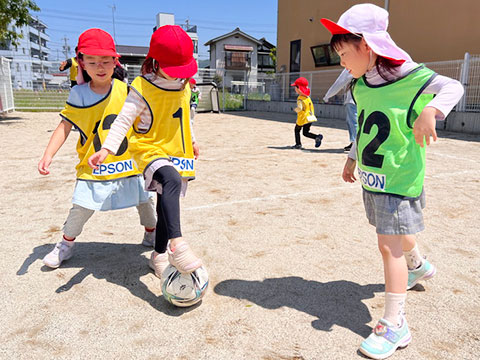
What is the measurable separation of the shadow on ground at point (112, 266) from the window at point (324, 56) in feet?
64.6

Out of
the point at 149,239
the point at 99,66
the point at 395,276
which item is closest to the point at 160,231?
the point at 149,239

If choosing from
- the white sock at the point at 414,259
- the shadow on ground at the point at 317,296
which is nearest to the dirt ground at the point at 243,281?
the shadow on ground at the point at 317,296

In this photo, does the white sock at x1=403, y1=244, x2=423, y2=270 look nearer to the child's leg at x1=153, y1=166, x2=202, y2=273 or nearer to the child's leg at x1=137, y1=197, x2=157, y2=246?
the child's leg at x1=153, y1=166, x2=202, y2=273

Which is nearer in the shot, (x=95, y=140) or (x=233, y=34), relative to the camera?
(x=95, y=140)

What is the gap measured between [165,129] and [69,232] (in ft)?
4.11

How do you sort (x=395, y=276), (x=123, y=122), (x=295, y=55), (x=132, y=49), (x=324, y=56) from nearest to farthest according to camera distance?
(x=395, y=276), (x=123, y=122), (x=324, y=56), (x=295, y=55), (x=132, y=49)

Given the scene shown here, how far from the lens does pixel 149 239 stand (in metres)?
3.56

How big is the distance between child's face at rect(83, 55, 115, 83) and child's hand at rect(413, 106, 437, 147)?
2.17 m

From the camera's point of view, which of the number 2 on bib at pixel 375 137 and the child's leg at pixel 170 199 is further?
the child's leg at pixel 170 199

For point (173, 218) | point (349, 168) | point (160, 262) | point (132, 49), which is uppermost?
point (132, 49)

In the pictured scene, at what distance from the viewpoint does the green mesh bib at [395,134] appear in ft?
6.64

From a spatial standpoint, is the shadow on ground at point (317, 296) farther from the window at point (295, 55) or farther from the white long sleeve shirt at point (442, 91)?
the window at point (295, 55)

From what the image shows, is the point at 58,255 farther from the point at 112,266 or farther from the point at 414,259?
the point at 414,259

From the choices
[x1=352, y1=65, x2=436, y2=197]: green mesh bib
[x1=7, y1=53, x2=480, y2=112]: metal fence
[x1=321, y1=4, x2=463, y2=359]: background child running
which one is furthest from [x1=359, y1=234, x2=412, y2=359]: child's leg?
[x1=7, y1=53, x2=480, y2=112]: metal fence
